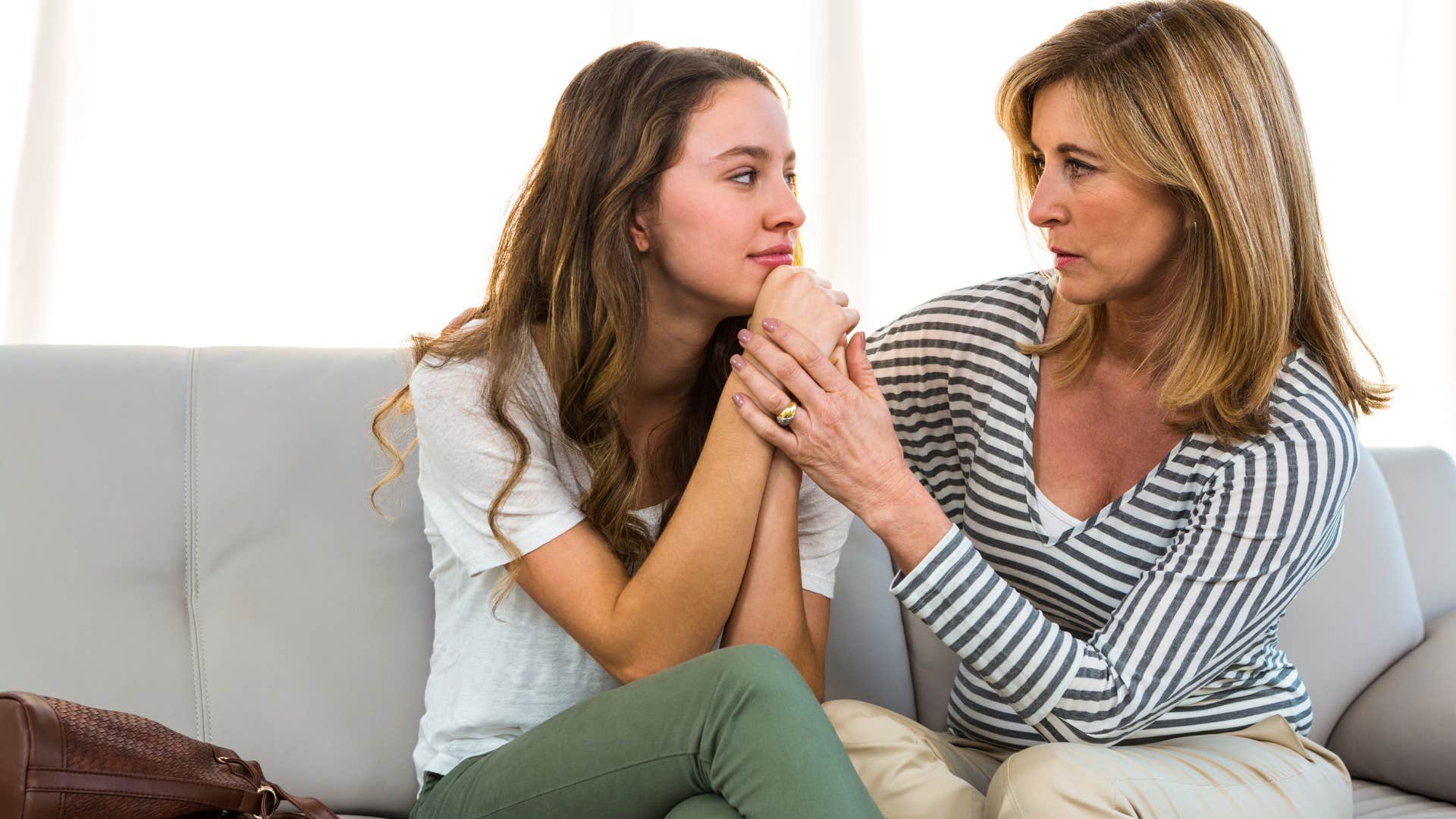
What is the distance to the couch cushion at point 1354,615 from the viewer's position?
1832 mm

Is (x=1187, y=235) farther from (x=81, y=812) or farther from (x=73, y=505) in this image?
(x=73, y=505)

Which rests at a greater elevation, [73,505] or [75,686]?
[73,505]

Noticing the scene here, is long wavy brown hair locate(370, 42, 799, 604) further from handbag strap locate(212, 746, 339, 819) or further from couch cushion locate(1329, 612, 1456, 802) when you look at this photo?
couch cushion locate(1329, 612, 1456, 802)

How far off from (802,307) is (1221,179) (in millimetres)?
475

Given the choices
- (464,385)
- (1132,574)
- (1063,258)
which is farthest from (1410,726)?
(464,385)

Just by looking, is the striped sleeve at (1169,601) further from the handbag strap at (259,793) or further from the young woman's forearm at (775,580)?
the handbag strap at (259,793)

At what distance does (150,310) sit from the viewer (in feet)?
7.01

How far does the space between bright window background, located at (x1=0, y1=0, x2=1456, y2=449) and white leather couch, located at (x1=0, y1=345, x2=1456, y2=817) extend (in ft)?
1.75

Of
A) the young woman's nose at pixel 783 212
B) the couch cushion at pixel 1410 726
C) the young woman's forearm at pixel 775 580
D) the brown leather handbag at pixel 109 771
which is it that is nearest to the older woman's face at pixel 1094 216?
the young woman's nose at pixel 783 212

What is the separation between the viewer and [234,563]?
1.58 m

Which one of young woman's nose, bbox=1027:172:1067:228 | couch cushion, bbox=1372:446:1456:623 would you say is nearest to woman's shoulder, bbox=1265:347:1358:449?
→ young woman's nose, bbox=1027:172:1067:228

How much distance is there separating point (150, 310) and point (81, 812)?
49.9 inches

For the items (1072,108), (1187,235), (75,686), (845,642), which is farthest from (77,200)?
(1187,235)

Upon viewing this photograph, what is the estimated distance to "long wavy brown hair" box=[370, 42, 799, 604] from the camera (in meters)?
1.37
